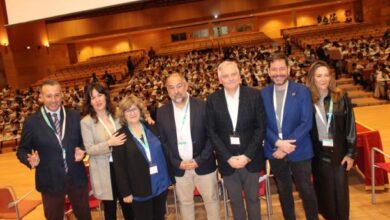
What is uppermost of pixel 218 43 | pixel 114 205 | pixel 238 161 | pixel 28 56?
pixel 28 56

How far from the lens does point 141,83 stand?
43.1ft

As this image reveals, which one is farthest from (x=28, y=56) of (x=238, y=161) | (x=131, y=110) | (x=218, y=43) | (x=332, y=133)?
(x=332, y=133)

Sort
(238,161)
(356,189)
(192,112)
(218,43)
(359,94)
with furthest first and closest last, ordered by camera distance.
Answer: (218,43) < (359,94) < (356,189) < (192,112) < (238,161)

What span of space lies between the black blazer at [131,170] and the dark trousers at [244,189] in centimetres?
68

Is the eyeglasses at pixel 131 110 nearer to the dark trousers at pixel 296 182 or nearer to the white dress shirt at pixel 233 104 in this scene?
the white dress shirt at pixel 233 104

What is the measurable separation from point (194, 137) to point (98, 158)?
2.66ft

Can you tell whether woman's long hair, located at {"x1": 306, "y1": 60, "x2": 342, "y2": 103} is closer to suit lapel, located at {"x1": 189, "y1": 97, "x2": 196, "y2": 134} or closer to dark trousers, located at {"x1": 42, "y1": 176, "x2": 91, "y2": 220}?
suit lapel, located at {"x1": 189, "y1": 97, "x2": 196, "y2": 134}

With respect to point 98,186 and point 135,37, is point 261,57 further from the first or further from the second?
point 135,37

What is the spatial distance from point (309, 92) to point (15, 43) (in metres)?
21.0

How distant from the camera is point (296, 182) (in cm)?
303

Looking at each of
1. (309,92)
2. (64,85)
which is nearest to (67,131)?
(309,92)

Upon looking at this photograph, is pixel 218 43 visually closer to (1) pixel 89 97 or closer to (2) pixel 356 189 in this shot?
(2) pixel 356 189

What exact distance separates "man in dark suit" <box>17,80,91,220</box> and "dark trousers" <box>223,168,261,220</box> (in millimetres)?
1234

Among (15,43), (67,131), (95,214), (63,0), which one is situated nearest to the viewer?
(67,131)
